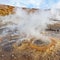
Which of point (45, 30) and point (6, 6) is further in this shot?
point (6, 6)

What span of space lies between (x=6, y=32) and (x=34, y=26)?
17.2 inches

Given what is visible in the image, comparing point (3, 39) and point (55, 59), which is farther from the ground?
point (3, 39)

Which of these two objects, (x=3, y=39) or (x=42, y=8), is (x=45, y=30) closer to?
(x=42, y=8)

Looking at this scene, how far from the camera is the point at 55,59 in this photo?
2.39 metres

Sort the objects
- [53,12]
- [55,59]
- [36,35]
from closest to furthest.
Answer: [55,59] < [36,35] < [53,12]

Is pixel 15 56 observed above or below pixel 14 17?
below

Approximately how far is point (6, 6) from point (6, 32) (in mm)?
573

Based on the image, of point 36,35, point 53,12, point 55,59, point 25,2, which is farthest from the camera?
point 25,2

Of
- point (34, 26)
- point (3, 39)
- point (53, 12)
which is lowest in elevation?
point (3, 39)

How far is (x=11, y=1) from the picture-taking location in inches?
127

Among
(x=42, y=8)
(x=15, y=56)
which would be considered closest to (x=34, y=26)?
(x=42, y=8)

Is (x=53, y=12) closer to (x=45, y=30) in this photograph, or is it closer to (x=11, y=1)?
(x=45, y=30)

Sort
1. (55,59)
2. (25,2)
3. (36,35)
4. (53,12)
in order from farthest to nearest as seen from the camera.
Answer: (25,2), (53,12), (36,35), (55,59)

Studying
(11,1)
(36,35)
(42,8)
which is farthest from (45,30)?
(11,1)
